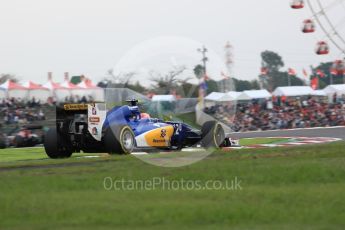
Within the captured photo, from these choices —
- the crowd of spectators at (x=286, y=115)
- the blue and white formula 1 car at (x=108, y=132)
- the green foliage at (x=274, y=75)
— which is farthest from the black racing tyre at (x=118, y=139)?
the green foliage at (x=274, y=75)

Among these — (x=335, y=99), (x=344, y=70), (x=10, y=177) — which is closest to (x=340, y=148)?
(x=10, y=177)

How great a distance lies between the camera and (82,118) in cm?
1554

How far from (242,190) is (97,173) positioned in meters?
3.04

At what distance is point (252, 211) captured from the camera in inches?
286

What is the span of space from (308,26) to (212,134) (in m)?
17.0

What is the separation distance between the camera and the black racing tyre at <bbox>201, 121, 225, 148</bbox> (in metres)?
17.5

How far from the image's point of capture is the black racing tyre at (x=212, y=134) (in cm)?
1747

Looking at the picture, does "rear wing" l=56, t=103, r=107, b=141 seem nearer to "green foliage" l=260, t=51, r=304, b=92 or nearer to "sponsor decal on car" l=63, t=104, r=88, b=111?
"sponsor decal on car" l=63, t=104, r=88, b=111

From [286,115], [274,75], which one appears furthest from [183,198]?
[274,75]

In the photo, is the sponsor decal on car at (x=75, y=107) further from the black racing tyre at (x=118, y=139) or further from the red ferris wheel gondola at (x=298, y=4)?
the red ferris wheel gondola at (x=298, y=4)

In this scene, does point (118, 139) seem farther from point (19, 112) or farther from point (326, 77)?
point (326, 77)

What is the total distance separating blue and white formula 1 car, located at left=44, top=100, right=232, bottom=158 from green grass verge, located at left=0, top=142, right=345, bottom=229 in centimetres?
279

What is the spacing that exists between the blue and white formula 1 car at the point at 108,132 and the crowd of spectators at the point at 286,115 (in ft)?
72.3

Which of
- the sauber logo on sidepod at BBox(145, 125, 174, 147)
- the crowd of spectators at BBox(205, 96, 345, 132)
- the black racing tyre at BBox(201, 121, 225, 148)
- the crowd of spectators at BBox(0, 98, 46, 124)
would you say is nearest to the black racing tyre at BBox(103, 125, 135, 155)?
the sauber logo on sidepod at BBox(145, 125, 174, 147)
